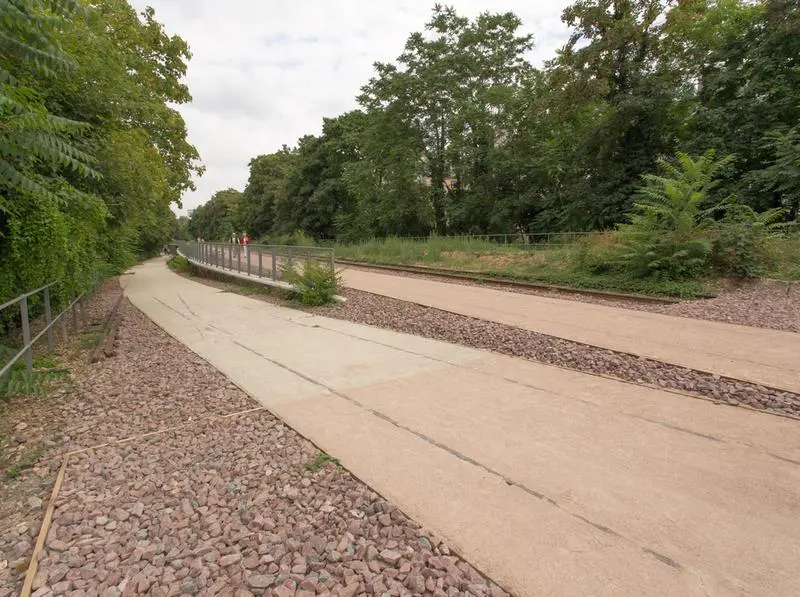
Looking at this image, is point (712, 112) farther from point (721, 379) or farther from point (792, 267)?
Result: point (721, 379)

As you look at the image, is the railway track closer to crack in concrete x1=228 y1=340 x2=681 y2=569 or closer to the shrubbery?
the shrubbery

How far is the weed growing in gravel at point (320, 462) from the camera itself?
3203mm

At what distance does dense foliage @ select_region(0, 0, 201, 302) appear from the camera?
3473mm

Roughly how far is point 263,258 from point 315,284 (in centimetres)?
402

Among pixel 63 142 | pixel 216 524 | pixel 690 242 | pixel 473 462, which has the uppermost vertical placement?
pixel 63 142

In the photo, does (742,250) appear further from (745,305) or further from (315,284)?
(315,284)

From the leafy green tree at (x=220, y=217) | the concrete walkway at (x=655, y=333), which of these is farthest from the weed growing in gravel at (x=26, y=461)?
the leafy green tree at (x=220, y=217)

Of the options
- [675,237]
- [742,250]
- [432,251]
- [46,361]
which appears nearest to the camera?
[46,361]

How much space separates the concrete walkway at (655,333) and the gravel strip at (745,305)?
1.80 feet

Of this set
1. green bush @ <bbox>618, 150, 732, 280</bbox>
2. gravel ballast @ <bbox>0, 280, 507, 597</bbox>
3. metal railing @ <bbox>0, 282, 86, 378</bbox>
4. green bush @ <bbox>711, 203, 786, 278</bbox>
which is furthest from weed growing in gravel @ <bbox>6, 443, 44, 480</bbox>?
green bush @ <bbox>711, 203, 786, 278</bbox>

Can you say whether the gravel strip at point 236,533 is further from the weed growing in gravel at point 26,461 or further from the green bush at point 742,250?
the green bush at point 742,250

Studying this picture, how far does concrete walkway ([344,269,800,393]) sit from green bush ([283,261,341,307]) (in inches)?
78.3

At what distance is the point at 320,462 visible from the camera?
3264 millimetres

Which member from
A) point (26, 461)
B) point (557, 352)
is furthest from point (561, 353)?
point (26, 461)
